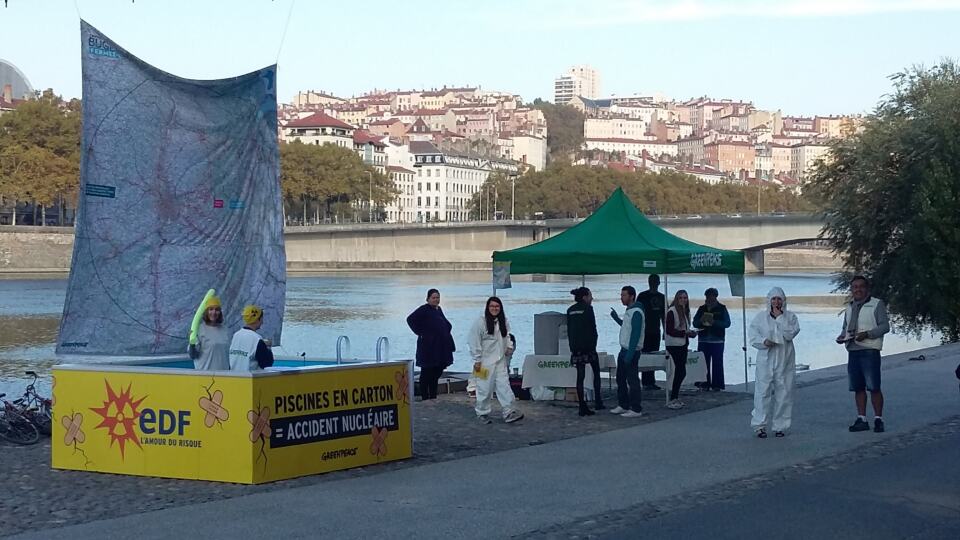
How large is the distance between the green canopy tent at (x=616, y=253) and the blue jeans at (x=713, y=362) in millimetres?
1012

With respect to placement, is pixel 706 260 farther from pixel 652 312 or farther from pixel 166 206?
pixel 166 206

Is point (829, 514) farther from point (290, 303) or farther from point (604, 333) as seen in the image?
point (290, 303)

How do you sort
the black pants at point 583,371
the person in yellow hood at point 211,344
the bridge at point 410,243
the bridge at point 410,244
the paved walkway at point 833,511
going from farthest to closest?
the bridge at point 410,243 → the bridge at point 410,244 → the black pants at point 583,371 → the person in yellow hood at point 211,344 → the paved walkway at point 833,511

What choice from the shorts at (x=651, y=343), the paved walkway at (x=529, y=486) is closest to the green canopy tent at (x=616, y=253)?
the shorts at (x=651, y=343)

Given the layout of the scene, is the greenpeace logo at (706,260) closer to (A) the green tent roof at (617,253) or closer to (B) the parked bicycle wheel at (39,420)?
(A) the green tent roof at (617,253)

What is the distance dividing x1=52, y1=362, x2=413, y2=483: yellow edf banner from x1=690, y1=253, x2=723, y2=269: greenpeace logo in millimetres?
6142

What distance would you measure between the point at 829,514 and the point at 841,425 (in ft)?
17.3

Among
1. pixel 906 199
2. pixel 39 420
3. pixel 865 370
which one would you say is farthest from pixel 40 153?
pixel 865 370

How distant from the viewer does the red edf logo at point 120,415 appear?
1083 centimetres

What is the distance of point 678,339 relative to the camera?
1670 centimetres

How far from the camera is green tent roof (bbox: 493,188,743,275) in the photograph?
16359 mm

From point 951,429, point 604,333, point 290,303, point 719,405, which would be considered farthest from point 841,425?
point 290,303

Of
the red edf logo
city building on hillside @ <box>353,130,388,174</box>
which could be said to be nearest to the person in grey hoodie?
the red edf logo

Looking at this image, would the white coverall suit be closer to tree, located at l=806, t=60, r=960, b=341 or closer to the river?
the river
